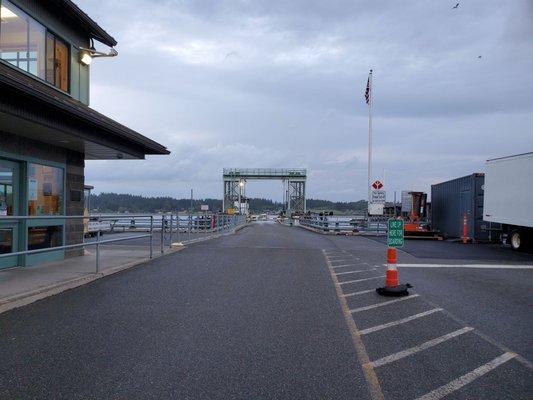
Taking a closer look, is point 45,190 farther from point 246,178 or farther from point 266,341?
point 246,178

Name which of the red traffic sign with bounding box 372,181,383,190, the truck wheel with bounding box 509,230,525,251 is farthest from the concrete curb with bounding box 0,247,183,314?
the red traffic sign with bounding box 372,181,383,190

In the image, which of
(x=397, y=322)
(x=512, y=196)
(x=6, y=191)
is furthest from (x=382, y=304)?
(x=512, y=196)

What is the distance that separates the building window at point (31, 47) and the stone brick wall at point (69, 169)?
166 centimetres

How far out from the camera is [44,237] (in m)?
12.4

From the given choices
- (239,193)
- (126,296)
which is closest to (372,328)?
(126,296)

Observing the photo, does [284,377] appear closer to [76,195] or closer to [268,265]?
[268,265]

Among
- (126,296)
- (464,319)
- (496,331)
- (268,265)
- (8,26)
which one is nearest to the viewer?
(496,331)

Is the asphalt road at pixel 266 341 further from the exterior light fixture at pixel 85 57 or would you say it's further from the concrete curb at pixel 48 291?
the exterior light fixture at pixel 85 57

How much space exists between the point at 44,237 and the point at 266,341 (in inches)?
334

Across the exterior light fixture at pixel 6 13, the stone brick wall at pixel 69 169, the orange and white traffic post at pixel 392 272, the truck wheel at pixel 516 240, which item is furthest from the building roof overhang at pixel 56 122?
the truck wheel at pixel 516 240

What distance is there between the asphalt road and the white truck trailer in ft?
31.9

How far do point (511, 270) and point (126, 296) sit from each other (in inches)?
397

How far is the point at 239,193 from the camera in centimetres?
6738

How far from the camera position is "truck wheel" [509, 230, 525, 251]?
1956 centimetres
